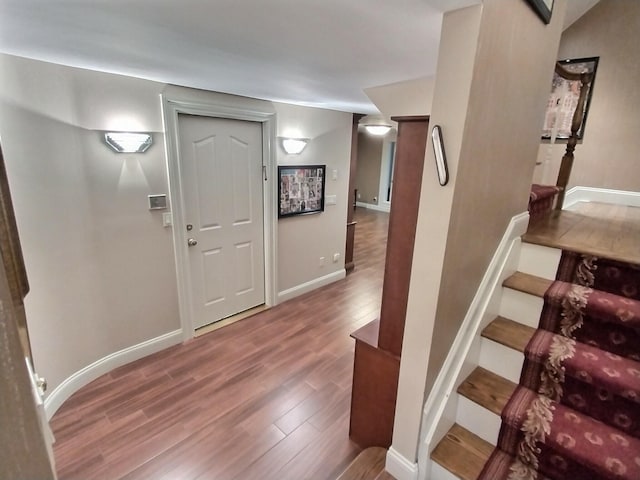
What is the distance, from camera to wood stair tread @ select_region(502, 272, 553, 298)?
150 cm

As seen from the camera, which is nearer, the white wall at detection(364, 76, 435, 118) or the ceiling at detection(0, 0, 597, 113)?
the ceiling at detection(0, 0, 597, 113)

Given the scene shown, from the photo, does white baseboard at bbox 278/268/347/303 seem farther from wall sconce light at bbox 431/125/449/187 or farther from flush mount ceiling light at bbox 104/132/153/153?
wall sconce light at bbox 431/125/449/187

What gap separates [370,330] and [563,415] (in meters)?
0.87

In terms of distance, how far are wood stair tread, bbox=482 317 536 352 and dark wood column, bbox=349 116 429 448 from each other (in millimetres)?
402

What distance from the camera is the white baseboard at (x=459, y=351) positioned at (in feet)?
4.30

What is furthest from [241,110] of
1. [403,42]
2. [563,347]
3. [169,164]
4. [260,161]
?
[563,347]

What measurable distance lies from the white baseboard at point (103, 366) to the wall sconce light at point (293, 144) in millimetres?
2066

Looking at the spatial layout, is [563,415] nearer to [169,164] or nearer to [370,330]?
[370,330]

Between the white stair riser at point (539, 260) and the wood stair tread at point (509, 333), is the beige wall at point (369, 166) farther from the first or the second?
the wood stair tread at point (509, 333)

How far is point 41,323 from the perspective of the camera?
198 cm

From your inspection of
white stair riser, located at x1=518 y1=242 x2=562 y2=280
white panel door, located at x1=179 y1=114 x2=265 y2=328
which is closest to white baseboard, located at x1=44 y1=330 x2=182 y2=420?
white panel door, located at x1=179 y1=114 x2=265 y2=328

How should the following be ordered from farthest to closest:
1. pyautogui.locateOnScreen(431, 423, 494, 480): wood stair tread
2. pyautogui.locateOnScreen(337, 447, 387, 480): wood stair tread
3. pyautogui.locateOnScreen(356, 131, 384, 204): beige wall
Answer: pyautogui.locateOnScreen(356, 131, 384, 204): beige wall → pyautogui.locateOnScreen(337, 447, 387, 480): wood stair tread → pyautogui.locateOnScreen(431, 423, 494, 480): wood stair tread

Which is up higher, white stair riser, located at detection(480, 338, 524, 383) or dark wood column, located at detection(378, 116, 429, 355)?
dark wood column, located at detection(378, 116, 429, 355)

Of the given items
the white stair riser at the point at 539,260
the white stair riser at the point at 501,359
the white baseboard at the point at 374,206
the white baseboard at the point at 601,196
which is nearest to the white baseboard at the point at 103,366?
the white stair riser at the point at 501,359
